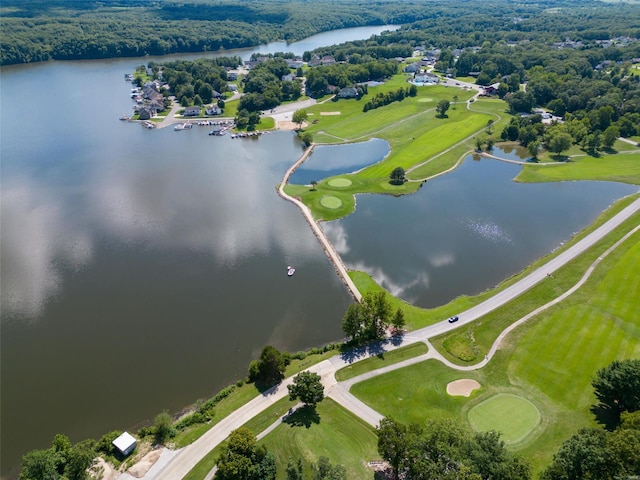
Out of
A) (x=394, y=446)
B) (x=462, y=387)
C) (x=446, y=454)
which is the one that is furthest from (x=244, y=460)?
(x=462, y=387)

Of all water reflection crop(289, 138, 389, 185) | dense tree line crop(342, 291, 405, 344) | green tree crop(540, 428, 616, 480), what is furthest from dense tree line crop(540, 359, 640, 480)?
water reflection crop(289, 138, 389, 185)

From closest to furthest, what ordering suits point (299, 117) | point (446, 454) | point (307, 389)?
point (446, 454)
point (307, 389)
point (299, 117)

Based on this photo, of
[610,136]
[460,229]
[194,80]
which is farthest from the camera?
[194,80]

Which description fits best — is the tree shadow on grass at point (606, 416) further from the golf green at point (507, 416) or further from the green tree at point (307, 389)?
the green tree at point (307, 389)

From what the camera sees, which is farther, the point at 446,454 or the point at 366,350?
the point at 366,350

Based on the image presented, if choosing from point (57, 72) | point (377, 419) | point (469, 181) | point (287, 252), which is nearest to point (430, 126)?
point (469, 181)

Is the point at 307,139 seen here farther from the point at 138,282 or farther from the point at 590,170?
the point at 590,170
